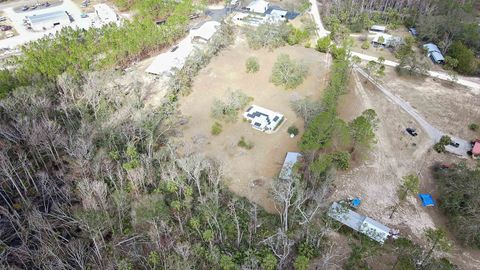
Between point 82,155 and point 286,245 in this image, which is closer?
point 286,245

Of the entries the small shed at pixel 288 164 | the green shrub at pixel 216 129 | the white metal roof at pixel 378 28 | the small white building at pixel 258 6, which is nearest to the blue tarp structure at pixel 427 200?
the small shed at pixel 288 164

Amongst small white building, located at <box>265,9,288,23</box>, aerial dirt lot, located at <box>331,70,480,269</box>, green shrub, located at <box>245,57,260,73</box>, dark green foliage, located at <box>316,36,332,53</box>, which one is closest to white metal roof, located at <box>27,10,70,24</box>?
green shrub, located at <box>245,57,260,73</box>

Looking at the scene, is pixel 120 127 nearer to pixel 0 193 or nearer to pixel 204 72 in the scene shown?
pixel 0 193

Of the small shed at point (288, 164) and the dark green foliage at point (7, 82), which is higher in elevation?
the dark green foliage at point (7, 82)

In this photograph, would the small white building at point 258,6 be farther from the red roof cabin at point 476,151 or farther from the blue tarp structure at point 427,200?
the blue tarp structure at point 427,200

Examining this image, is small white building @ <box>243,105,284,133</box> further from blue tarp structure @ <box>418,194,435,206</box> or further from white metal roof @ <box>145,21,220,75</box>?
blue tarp structure @ <box>418,194,435,206</box>

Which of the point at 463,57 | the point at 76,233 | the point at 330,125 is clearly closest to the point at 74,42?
the point at 76,233
